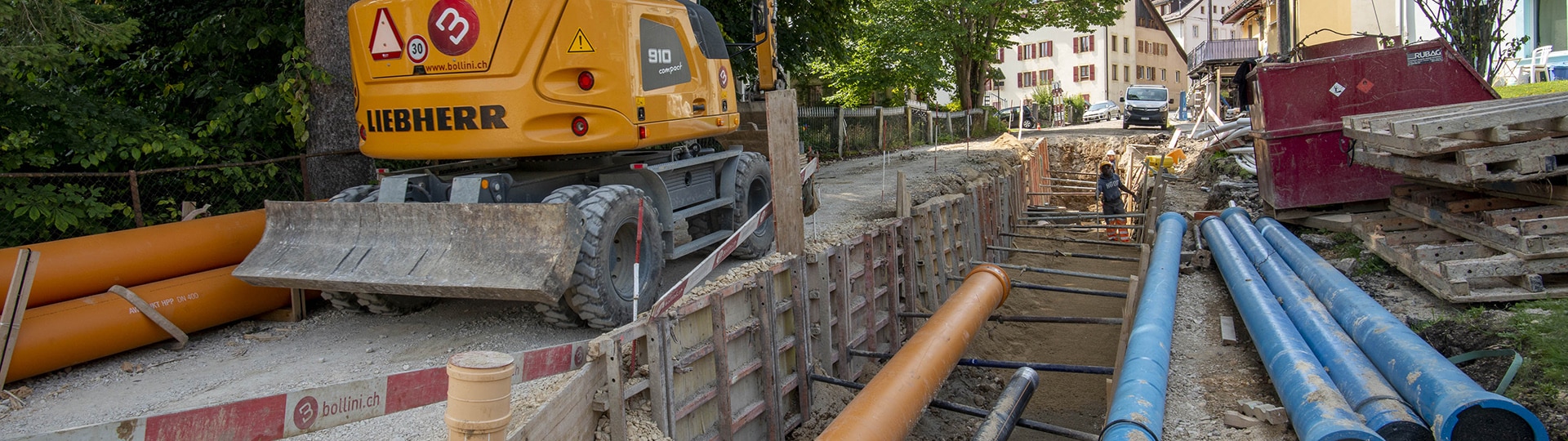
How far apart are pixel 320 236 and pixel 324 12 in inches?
139

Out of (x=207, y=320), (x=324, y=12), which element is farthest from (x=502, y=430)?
(x=324, y=12)

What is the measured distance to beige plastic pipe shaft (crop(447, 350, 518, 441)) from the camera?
2.56 m

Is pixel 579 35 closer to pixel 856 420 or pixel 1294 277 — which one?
pixel 856 420

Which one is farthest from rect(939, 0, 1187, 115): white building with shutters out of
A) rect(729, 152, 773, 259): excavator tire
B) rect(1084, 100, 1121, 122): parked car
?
rect(729, 152, 773, 259): excavator tire

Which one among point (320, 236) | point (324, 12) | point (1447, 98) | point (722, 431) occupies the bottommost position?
point (722, 431)

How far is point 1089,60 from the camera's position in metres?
59.7

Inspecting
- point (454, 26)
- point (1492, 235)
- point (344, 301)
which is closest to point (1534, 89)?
point (1492, 235)

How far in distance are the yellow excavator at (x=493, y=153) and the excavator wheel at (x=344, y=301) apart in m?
0.02

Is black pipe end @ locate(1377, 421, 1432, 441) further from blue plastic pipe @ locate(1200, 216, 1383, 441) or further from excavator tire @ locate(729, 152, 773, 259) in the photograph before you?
excavator tire @ locate(729, 152, 773, 259)

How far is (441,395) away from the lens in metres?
3.62

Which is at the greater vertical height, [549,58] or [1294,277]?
[549,58]

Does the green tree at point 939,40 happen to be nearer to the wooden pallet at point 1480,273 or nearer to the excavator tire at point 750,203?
the excavator tire at point 750,203

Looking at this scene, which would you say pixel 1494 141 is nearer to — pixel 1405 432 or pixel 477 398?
pixel 1405 432

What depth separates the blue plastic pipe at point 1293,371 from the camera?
406 centimetres
